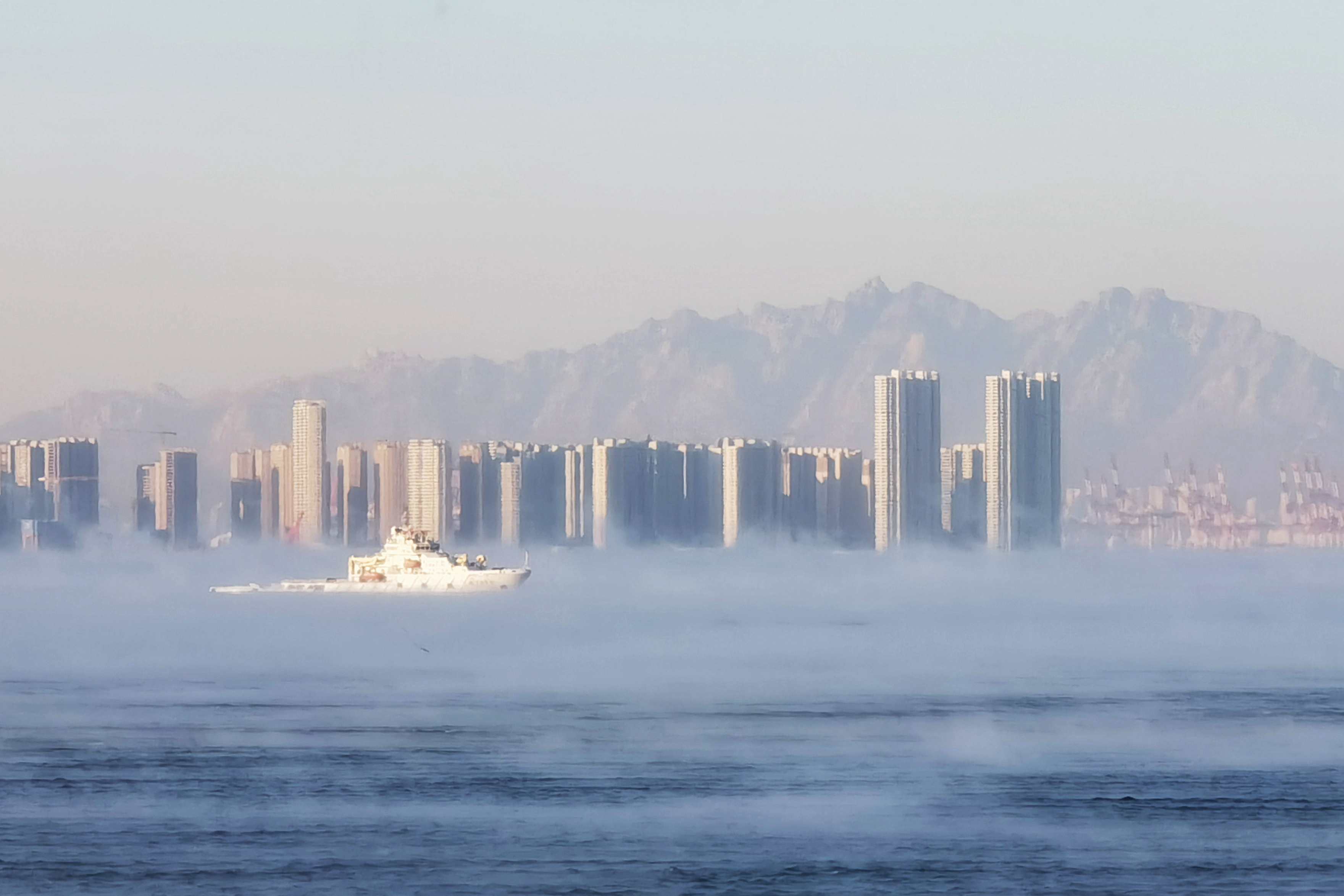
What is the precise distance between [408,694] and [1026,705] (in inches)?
1172

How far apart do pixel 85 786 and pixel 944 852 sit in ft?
85.7

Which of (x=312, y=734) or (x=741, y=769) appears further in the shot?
(x=312, y=734)

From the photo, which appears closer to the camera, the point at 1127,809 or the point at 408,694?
the point at 1127,809

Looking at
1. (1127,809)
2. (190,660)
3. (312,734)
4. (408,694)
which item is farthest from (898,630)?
(1127,809)

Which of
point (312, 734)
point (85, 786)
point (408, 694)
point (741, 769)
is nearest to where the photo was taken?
point (85, 786)

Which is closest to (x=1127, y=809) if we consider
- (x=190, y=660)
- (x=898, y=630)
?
(x=190, y=660)

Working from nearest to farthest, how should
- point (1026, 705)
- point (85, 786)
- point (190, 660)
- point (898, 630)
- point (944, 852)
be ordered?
1. point (944, 852)
2. point (85, 786)
3. point (1026, 705)
4. point (190, 660)
5. point (898, 630)

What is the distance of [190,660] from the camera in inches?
5285

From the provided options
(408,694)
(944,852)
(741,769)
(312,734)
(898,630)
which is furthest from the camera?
(898,630)

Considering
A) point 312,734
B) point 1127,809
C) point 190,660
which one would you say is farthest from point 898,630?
point 1127,809

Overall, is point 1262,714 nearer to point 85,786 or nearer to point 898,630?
point 85,786

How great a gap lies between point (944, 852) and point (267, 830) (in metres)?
17.3

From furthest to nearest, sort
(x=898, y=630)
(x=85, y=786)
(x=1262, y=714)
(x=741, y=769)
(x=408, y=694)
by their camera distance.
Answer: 1. (x=898, y=630)
2. (x=408, y=694)
3. (x=1262, y=714)
4. (x=741, y=769)
5. (x=85, y=786)

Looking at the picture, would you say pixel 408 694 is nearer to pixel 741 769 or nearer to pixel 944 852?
pixel 741 769
